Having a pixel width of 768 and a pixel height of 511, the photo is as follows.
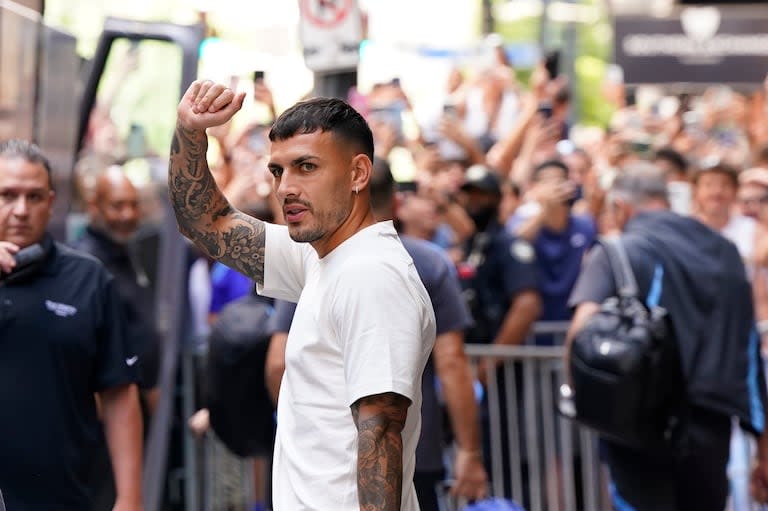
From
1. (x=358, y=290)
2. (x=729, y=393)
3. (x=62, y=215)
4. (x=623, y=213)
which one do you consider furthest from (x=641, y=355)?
(x=358, y=290)

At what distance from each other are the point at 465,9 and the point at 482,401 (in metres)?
21.6

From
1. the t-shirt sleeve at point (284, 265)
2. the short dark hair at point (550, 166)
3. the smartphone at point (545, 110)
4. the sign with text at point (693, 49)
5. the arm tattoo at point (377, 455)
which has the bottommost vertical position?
the arm tattoo at point (377, 455)

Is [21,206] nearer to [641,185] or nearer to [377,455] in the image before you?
[377,455]

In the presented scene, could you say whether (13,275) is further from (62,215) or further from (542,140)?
(542,140)

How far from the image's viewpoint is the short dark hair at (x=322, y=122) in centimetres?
414

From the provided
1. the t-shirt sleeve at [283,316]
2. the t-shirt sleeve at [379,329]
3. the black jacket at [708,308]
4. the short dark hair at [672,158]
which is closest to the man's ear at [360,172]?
the t-shirt sleeve at [379,329]

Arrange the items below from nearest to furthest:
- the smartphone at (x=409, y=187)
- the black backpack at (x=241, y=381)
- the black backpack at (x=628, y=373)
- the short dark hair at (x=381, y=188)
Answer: the short dark hair at (x=381, y=188)
the black backpack at (x=628, y=373)
the black backpack at (x=241, y=381)
the smartphone at (x=409, y=187)

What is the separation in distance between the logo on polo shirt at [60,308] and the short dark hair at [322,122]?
63.4 inches

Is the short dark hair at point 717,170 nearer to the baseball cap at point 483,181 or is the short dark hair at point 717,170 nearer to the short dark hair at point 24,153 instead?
the baseball cap at point 483,181

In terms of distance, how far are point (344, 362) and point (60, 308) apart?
190 centimetres

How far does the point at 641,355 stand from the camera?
6910mm

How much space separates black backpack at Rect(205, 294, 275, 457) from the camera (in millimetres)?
7430

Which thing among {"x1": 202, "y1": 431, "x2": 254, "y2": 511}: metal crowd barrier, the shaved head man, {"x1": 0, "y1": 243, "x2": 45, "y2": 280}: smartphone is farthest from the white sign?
{"x1": 202, "y1": 431, "x2": 254, "y2": 511}: metal crowd barrier

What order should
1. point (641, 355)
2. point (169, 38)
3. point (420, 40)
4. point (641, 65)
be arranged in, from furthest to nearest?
point (420, 40), point (641, 65), point (169, 38), point (641, 355)
